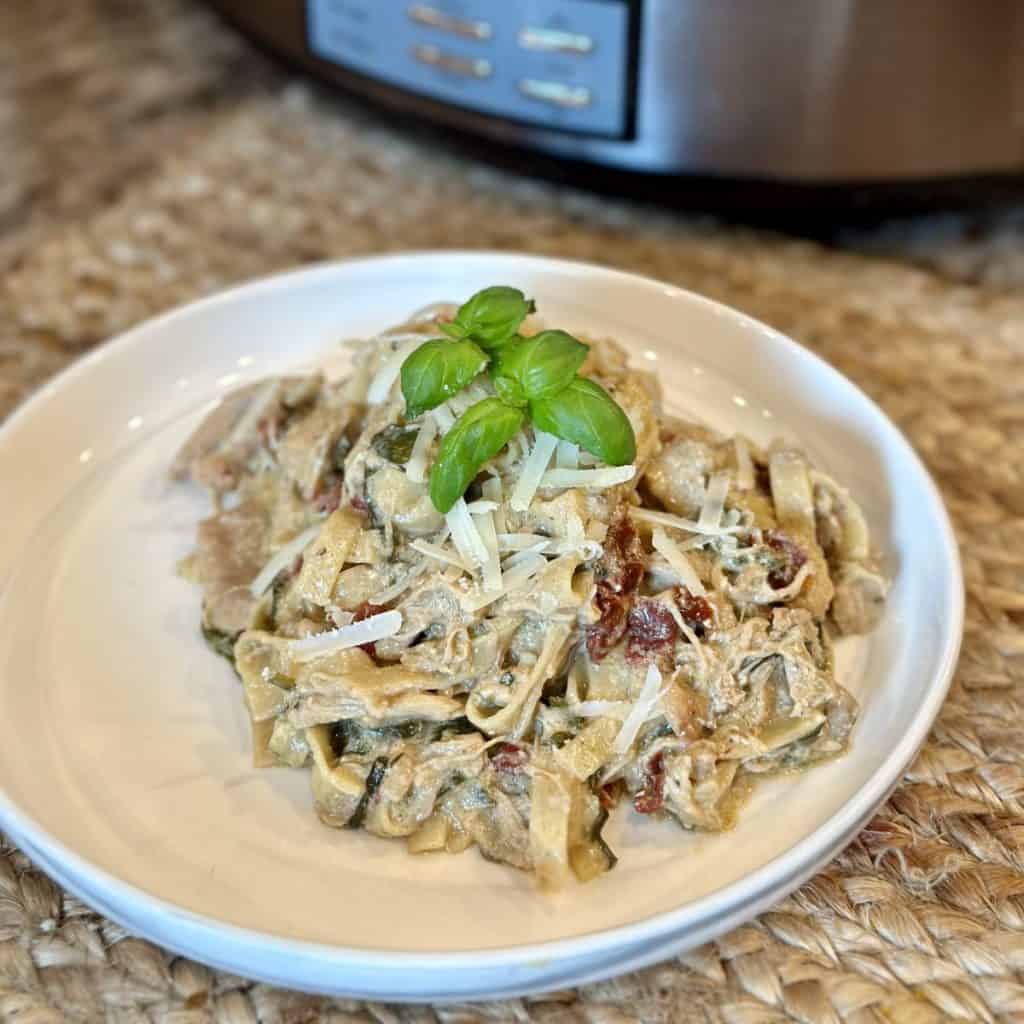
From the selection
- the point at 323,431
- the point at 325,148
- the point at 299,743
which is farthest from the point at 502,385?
the point at 325,148

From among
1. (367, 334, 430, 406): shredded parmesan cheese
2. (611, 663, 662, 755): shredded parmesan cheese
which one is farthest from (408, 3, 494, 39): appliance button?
(611, 663, 662, 755): shredded parmesan cheese

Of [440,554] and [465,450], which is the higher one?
[465,450]

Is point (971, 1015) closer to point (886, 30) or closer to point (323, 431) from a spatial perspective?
point (323, 431)

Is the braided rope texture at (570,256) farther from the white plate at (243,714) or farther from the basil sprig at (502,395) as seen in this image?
the basil sprig at (502,395)

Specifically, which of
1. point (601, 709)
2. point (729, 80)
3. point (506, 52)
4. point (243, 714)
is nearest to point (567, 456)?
Result: point (601, 709)

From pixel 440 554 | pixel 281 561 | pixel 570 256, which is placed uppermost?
pixel 440 554

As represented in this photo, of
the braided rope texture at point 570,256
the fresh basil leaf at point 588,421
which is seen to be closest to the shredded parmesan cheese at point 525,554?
the fresh basil leaf at point 588,421

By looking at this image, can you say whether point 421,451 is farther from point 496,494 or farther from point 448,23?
point 448,23

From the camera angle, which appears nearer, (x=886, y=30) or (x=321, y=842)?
(x=321, y=842)
